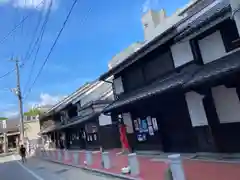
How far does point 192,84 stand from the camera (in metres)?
8.70

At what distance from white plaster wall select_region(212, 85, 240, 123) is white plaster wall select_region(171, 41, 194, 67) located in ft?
6.61

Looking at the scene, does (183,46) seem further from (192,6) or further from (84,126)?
(84,126)

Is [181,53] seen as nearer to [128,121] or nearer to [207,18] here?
[207,18]

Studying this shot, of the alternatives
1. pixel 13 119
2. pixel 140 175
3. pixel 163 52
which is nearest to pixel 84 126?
pixel 163 52

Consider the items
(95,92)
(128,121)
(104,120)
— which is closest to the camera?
(128,121)

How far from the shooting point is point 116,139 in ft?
72.8

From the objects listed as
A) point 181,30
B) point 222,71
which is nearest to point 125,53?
point 181,30

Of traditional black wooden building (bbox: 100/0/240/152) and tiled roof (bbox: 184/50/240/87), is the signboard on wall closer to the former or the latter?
traditional black wooden building (bbox: 100/0/240/152)

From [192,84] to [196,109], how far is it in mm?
2831

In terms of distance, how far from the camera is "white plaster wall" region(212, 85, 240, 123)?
9.39 m

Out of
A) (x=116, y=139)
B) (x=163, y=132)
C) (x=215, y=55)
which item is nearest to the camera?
(x=215, y=55)

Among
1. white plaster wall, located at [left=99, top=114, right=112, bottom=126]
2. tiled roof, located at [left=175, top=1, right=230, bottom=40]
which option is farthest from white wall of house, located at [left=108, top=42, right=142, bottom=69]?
tiled roof, located at [left=175, top=1, right=230, bottom=40]

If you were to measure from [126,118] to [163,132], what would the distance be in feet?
13.6

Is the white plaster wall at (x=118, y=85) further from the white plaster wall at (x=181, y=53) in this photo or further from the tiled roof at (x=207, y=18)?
the tiled roof at (x=207, y=18)
